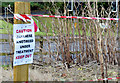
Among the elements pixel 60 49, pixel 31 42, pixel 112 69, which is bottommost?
pixel 112 69

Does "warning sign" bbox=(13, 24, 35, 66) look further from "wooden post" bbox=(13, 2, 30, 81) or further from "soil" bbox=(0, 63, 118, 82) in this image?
"soil" bbox=(0, 63, 118, 82)

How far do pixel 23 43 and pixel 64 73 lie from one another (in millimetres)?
1932

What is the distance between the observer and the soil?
14.2 feet

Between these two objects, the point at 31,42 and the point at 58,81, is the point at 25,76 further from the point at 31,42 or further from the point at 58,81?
the point at 58,81

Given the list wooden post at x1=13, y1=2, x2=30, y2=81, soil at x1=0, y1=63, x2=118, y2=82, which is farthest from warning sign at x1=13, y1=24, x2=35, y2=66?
soil at x1=0, y1=63, x2=118, y2=82

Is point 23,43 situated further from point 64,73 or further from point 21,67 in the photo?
point 64,73

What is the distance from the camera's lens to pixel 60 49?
5.48 meters

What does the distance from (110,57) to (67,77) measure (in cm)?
138

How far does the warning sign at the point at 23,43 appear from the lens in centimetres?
302

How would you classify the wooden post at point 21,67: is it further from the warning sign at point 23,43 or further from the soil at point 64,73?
the soil at point 64,73

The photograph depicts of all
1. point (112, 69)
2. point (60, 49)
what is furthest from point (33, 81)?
point (112, 69)

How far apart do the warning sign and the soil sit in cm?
104

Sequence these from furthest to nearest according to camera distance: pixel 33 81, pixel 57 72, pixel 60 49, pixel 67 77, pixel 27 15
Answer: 1. pixel 60 49
2. pixel 57 72
3. pixel 67 77
4. pixel 33 81
5. pixel 27 15

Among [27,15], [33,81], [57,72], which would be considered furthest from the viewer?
[57,72]
